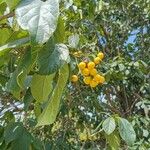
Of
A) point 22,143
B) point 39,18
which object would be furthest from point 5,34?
point 22,143

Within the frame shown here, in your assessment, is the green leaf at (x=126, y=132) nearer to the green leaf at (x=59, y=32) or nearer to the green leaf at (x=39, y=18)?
the green leaf at (x=59, y=32)

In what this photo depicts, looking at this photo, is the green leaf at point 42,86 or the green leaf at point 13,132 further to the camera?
the green leaf at point 13,132

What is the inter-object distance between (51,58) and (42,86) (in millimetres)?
128

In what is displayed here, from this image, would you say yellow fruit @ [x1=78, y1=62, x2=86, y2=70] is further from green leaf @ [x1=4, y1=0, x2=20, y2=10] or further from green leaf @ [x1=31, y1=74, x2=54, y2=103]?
green leaf @ [x1=4, y1=0, x2=20, y2=10]

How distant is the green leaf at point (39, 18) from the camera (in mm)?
559

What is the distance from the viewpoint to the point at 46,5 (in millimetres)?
595

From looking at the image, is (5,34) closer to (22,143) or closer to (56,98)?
(56,98)

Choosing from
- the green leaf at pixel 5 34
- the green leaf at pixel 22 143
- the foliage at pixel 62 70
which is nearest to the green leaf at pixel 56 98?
the foliage at pixel 62 70

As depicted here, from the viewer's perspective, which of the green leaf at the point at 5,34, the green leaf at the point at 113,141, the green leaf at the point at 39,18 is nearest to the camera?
the green leaf at the point at 39,18

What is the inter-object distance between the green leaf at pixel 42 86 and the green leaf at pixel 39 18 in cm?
19

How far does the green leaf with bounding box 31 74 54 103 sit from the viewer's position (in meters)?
0.76

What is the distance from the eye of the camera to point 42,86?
0.77 m

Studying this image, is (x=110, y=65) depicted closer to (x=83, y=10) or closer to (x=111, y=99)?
(x=83, y=10)

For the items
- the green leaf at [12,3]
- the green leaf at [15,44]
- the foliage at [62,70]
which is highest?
the green leaf at [12,3]
